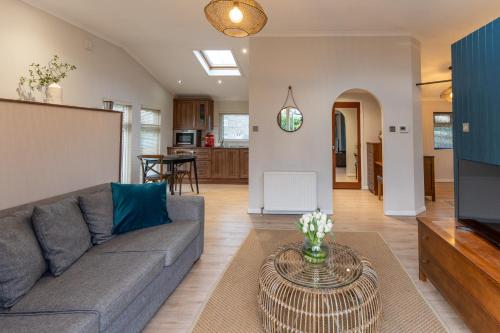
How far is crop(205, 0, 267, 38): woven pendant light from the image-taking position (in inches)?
83.4

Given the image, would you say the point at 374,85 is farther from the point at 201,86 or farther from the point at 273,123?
the point at 201,86

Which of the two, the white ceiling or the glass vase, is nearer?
the glass vase

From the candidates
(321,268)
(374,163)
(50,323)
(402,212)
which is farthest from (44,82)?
(374,163)

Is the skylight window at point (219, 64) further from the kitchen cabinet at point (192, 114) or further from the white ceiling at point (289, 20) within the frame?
the kitchen cabinet at point (192, 114)

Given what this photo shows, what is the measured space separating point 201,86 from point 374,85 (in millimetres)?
4515

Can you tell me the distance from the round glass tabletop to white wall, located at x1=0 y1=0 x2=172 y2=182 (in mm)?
3862

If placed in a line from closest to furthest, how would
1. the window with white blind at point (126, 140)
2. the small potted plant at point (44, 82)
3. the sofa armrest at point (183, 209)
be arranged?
the sofa armrest at point (183, 209) < the small potted plant at point (44, 82) < the window with white blind at point (126, 140)

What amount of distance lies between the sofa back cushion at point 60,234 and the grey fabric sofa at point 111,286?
6cm

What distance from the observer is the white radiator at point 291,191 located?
4.23 m

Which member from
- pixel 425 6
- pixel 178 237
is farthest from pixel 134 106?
pixel 425 6

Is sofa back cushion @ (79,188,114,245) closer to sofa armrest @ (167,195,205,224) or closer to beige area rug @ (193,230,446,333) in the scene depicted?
sofa armrest @ (167,195,205,224)

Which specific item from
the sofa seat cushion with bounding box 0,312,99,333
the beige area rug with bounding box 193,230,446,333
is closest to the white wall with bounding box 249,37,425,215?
the beige area rug with bounding box 193,230,446,333

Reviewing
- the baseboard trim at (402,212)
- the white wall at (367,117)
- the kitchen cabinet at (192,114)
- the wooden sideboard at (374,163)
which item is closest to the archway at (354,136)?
the white wall at (367,117)

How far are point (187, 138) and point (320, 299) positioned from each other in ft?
22.2
